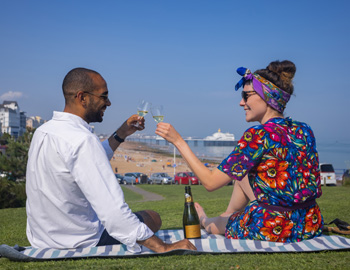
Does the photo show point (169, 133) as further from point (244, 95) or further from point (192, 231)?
point (192, 231)

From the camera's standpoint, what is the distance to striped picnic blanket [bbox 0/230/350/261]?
3084 millimetres

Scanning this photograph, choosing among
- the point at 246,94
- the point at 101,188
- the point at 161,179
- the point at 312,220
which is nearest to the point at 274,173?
the point at 312,220

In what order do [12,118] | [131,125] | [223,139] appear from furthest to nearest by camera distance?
[223,139], [12,118], [131,125]

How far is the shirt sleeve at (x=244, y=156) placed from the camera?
3.20m

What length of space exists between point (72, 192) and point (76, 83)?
770 mm

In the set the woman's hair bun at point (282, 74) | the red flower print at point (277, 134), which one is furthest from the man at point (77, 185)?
the woman's hair bun at point (282, 74)

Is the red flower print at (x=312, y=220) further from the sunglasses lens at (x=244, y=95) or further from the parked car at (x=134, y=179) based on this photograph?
the parked car at (x=134, y=179)

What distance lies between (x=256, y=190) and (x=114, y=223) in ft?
4.10

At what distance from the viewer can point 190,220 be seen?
3.92 metres

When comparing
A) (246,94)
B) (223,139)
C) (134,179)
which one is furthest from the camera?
(223,139)

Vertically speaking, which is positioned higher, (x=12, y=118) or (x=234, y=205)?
(x=234, y=205)

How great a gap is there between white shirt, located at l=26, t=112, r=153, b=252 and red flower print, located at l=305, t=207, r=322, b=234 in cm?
136

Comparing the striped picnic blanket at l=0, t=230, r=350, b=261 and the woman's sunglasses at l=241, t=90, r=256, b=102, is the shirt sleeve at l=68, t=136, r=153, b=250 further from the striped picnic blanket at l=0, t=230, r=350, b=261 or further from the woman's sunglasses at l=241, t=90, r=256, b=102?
the woman's sunglasses at l=241, t=90, r=256, b=102

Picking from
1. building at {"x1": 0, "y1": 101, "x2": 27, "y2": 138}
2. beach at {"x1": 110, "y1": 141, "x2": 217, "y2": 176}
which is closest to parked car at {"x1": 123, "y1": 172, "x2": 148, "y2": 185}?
beach at {"x1": 110, "y1": 141, "x2": 217, "y2": 176}
